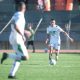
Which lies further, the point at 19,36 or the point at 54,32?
the point at 54,32

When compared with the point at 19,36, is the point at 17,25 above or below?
above

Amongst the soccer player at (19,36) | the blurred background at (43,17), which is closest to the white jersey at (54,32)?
the soccer player at (19,36)

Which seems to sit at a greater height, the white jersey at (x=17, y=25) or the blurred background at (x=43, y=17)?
the white jersey at (x=17, y=25)

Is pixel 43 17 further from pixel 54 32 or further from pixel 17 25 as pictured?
pixel 17 25

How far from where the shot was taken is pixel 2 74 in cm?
1441

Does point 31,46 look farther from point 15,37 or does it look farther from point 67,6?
point 15,37

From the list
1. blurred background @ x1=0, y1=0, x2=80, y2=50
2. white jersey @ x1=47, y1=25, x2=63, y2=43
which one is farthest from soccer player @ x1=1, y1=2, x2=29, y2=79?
blurred background @ x1=0, y1=0, x2=80, y2=50

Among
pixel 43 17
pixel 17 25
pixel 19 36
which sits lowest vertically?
pixel 43 17

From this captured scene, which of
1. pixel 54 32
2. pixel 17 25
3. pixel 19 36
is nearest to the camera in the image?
pixel 17 25

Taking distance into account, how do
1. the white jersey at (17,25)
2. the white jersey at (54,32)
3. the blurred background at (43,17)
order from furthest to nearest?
the blurred background at (43,17) → the white jersey at (54,32) → the white jersey at (17,25)

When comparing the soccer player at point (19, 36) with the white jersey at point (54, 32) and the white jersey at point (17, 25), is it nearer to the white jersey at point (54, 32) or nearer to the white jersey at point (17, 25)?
the white jersey at point (17, 25)

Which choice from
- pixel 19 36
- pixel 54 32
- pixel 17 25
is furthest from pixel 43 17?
pixel 17 25

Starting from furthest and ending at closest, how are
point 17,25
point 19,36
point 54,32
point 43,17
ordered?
point 43,17 → point 54,32 → point 19,36 → point 17,25

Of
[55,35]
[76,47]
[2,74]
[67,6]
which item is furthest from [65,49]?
[2,74]
